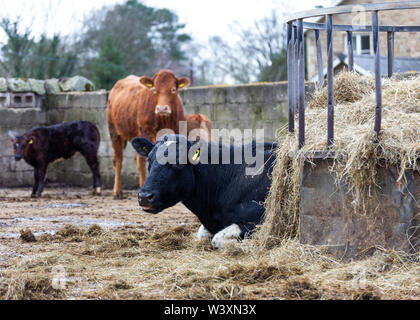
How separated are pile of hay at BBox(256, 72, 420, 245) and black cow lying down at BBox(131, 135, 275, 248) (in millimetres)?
379

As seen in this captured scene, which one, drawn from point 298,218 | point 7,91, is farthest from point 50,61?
point 298,218

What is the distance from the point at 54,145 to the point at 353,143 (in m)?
7.67

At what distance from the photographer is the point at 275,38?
26234 mm

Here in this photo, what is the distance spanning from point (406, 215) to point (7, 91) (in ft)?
33.3

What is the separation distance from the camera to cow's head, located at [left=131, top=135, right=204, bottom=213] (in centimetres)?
493

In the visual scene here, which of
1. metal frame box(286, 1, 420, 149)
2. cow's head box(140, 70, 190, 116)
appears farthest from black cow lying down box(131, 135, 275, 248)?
cow's head box(140, 70, 190, 116)

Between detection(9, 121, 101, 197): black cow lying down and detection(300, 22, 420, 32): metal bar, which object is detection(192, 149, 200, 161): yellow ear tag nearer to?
detection(300, 22, 420, 32): metal bar

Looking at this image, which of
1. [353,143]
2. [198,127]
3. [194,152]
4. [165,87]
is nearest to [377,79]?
[353,143]

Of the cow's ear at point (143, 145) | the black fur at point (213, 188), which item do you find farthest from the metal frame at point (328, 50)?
the cow's ear at point (143, 145)

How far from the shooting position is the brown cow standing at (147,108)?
933 centimetres

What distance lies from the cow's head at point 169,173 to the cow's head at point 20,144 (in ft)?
18.6

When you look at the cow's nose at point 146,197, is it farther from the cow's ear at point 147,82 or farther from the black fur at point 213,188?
the cow's ear at point 147,82

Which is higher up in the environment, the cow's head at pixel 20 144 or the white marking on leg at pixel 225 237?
the cow's head at pixel 20 144
